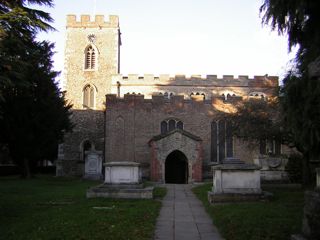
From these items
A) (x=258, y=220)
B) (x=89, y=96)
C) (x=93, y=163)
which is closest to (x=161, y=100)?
(x=93, y=163)

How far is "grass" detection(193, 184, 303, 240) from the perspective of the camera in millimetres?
8883

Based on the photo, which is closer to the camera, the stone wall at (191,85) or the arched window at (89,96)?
the stone wall at (191,85)

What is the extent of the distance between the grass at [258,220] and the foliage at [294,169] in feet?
34.1

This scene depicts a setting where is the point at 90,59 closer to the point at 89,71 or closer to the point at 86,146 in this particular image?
the point at 89,71

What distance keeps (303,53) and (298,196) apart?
9106mm

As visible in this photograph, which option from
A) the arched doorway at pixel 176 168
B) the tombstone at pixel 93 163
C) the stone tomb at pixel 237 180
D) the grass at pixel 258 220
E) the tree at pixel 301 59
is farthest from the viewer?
the arched doorway at pixel 176 168

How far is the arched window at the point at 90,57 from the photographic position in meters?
47.6

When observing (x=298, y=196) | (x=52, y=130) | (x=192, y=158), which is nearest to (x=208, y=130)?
(x=192, y=158)

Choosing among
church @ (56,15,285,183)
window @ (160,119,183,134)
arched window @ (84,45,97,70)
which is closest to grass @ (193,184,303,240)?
church @ (56,15,285,183)

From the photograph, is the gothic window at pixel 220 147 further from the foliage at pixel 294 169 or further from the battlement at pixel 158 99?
the foliage at pixel 294 169

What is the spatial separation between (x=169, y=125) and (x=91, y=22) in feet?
57.7

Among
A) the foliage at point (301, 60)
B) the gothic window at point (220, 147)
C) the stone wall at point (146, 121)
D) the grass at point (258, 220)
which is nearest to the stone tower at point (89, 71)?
the stone wall at point (146, 121)

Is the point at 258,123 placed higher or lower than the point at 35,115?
lower

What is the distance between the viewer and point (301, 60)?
894 cm
